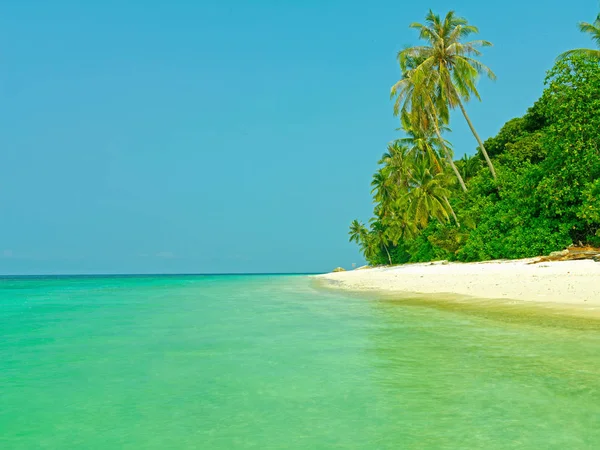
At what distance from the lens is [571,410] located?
3469mm

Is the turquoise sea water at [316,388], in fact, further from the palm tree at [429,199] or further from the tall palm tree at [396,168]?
the tall palm tree at [396,168]

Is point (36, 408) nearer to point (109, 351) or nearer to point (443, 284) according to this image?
point (109, 351)

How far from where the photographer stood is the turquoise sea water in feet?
10.3

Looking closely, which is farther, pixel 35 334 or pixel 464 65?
pixel 464 65

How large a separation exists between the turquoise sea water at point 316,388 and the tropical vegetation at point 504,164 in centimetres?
1226

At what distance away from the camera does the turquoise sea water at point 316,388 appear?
3.15 m

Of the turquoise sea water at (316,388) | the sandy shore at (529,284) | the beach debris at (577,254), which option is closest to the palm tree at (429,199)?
the sandy shore at (529,284)

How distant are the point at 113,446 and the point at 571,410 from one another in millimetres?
3446

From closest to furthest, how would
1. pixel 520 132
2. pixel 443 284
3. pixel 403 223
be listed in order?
pixel 443 284 < pixel 520 132 < pixel 403 223

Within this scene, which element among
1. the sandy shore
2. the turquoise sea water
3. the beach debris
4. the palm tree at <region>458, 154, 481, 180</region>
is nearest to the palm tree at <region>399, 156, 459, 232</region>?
the palm tree at <region>458, 154, 481, 180</region>

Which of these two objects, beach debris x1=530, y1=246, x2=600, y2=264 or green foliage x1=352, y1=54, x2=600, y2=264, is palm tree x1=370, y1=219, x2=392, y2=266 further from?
beach debris x1=530, y1=246, x2=600, y2=264

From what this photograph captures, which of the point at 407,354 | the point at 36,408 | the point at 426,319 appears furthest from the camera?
the point at 426,319

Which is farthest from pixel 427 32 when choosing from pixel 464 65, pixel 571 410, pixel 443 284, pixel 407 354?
pixel 571 410

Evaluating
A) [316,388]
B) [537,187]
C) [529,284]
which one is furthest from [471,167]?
[316,388]
